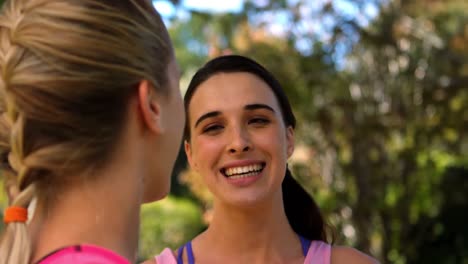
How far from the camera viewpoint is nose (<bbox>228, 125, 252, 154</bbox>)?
97.7 inches

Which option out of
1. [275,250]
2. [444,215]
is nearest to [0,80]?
[275,250]

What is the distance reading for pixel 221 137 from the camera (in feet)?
8.34

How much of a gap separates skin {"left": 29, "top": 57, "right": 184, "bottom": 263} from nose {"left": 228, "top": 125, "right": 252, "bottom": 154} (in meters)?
1.01

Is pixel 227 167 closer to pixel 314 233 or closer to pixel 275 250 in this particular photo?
pixel 275 250

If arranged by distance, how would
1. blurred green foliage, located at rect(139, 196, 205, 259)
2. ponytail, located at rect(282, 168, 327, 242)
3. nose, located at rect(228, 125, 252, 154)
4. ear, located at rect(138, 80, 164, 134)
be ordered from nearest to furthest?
ear, located at rect(138, 80, 164, 134), nose, located at rect(228, 125, 252, 154), ponytail, located at rect(282, 168, 327, 242), blurred green foliage, located at rect(139, 196, 205, 259)

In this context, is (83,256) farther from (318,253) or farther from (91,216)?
(318,253)

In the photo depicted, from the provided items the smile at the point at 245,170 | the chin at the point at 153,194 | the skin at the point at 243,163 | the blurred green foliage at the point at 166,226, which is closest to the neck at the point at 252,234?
the skin at the point at 243,163

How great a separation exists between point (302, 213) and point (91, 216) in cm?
160

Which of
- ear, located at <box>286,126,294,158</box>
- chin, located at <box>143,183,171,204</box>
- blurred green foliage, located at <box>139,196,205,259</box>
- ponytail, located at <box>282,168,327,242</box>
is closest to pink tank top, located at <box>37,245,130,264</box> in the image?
chin, located at <box>143,183,171,204</box>

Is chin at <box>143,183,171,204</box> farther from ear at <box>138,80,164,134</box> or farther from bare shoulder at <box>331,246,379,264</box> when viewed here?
bare shoulder at <box>331,246,379,264</box>

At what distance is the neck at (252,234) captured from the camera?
2566 mm

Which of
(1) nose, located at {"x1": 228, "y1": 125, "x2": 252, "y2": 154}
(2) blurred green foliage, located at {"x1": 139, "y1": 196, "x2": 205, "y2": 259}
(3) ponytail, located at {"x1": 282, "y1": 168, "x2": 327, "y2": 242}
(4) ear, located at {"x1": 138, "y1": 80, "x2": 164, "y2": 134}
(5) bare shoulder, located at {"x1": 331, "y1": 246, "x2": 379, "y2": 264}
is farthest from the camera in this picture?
(2) blurred green foliage, located at {"x1": 139, "y1": 196, "x2": 205, "y2": 259}

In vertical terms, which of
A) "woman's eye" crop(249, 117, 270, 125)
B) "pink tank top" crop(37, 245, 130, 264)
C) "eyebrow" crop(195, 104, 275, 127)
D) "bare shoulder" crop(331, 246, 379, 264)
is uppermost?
"eyebrow" crop(195, 104, 275, 127)

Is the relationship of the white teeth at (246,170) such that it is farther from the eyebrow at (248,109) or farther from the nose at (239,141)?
the eyebrow at (248,109)
